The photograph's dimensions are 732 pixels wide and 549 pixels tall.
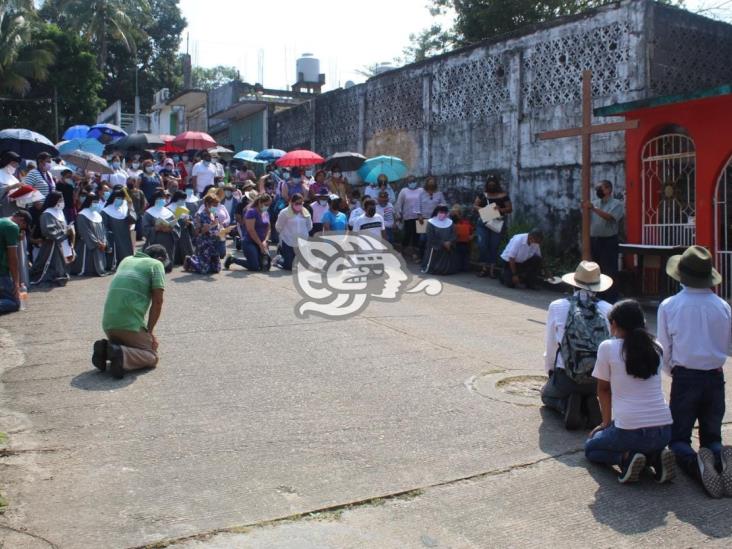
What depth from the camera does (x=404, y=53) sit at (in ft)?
113

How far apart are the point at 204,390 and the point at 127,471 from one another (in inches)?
73.5

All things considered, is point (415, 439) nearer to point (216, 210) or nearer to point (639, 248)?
point (639, 248)

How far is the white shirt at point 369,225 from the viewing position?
15.5 m

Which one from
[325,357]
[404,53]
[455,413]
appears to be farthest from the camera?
[404,53]

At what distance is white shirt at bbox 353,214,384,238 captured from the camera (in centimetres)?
1551

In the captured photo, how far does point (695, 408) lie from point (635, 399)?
552 millimetres

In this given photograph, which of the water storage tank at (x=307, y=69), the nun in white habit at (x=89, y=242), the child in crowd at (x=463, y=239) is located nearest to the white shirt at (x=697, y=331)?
the child in crowd at (x=463, y=239)

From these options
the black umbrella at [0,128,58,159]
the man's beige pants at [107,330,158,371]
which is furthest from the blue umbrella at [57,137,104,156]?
the man's beige pants at [107,330,158,371]

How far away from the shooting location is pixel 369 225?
1554 cm

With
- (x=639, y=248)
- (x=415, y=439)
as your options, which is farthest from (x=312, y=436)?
(x=639, y=248)

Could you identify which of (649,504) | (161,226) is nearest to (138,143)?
(161,226)

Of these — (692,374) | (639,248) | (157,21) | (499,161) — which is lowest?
(692,374)

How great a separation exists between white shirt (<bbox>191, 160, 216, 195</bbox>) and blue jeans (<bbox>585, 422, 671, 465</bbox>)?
51.2 feet

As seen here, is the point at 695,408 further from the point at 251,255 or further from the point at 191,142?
the point at 191,142
